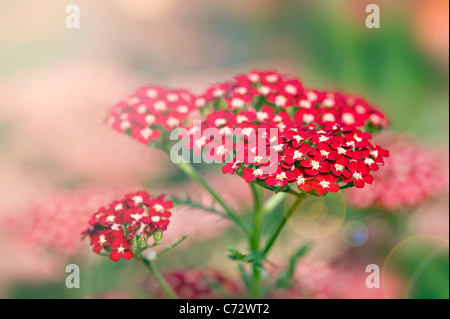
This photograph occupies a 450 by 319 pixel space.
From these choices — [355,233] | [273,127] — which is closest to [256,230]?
[273,127]

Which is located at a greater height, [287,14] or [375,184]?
[287,14]

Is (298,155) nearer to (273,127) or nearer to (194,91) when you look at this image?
(273,127)

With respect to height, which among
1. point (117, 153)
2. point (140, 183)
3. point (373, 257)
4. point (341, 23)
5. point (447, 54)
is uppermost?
point (341, 23)

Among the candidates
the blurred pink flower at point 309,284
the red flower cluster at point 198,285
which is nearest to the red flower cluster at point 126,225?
the red flower cluster at point 198,285

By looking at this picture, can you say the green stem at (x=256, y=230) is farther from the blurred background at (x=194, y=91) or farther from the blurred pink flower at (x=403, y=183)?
the blurred pink flower at (x=403, y=183)

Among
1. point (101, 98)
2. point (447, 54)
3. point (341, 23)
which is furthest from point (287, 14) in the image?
point (101, 98)

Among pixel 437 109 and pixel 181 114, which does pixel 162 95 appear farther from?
pixel 437 109

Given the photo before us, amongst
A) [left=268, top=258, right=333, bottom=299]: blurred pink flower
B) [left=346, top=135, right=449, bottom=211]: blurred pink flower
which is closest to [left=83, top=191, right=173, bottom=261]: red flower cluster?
[left=268, top=258, right=333, bottom=299]: blurred pink flower
